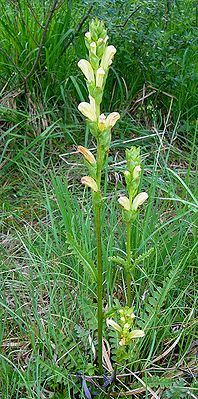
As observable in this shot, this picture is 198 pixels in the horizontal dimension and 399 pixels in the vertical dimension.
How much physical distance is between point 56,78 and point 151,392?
2128mm

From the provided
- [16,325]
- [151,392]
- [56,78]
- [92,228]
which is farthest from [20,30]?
[151,392]

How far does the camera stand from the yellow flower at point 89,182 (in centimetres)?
163

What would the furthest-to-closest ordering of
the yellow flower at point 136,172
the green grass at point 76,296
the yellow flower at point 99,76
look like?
the green grass at point 76,296, the yellow flower at point 136,172, the yellow flower at point 99,76

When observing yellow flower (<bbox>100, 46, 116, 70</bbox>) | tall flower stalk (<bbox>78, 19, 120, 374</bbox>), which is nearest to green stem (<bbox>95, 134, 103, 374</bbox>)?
tall flower stalk (<bbox>78, 19, 120, 374</bbox>)

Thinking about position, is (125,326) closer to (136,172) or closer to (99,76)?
(136,172)

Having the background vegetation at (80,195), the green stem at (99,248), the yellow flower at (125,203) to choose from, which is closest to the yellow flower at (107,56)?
the green stem at (99,248)

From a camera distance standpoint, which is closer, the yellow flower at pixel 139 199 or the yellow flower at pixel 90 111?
the yellow flower at pixel 90 111

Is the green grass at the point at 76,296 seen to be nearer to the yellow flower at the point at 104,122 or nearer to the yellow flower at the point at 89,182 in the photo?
the yellow flower at the point at 89,182

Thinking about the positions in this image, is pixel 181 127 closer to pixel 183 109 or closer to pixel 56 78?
pixel 183 109

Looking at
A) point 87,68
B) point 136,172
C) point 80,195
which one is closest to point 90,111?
point 87,68

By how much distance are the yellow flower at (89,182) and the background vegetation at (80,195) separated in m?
0.27

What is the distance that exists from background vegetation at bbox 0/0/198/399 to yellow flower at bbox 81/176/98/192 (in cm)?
27

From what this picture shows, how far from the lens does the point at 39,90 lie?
3518mm

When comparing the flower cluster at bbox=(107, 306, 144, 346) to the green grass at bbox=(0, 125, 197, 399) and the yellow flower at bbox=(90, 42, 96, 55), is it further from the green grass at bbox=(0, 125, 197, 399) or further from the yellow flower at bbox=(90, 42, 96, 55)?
the yellow flower at bbox=(90, 42, 96, 55)
